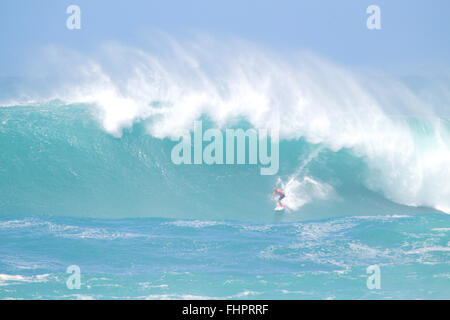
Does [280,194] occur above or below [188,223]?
above

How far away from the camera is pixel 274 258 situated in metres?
9.86

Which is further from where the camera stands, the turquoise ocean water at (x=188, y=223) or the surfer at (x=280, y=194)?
the surfer at (x=280, y=194)

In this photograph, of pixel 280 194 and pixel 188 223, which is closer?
pixel 188 223

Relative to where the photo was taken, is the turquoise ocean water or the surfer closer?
the turquoise ocean water

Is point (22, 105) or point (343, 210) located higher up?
point (22, 105)

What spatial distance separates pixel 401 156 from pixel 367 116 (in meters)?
1.65

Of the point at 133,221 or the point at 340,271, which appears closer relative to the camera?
the point at 340,271

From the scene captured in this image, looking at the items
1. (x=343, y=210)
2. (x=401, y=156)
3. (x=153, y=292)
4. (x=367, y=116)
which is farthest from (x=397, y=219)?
(x=153, y=292)

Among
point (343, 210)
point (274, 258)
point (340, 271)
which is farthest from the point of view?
point (343, 210)

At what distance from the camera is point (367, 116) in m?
16.4
